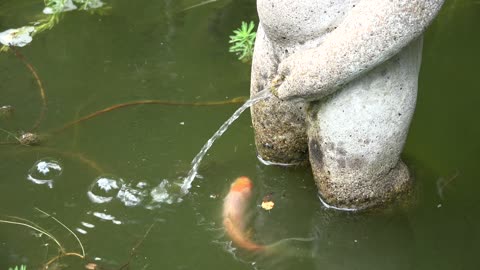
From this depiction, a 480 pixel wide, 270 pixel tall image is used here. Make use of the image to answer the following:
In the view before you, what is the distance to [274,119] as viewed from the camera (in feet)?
10.1

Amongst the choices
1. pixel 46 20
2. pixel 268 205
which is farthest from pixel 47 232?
pixel 46 20

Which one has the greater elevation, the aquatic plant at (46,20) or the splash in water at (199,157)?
the aquatic plant at (46,20)

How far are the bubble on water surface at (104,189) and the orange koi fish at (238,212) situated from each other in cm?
53

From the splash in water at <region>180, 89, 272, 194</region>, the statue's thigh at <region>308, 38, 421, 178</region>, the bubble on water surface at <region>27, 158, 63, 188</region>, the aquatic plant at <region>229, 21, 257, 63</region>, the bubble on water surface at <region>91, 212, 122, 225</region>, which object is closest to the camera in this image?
the statue's thigh at <region>308, 38, 421, 178</region>

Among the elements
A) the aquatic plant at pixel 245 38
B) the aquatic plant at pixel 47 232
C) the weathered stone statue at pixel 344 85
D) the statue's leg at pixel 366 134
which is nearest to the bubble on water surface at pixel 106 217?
the aquatic plant at pixel 47 232

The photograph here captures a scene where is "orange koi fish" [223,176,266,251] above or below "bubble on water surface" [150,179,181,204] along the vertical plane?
below

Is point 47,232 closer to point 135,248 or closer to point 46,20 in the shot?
point 135,248

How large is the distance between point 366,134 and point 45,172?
5.28 feet

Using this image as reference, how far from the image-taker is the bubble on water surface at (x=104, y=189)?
330cm

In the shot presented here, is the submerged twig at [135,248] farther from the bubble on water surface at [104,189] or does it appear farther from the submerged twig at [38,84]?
the submerged twig at [38,84]

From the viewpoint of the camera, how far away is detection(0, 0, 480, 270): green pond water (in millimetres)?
3031

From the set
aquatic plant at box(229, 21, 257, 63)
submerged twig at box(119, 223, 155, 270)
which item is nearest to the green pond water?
submerged twig at box(119, 223, 155, 270)

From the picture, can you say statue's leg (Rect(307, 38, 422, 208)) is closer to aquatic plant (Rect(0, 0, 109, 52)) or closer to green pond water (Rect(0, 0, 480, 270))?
green pond water (Rect(0, 0, 480, 270))

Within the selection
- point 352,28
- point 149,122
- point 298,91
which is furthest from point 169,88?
point 352,28
